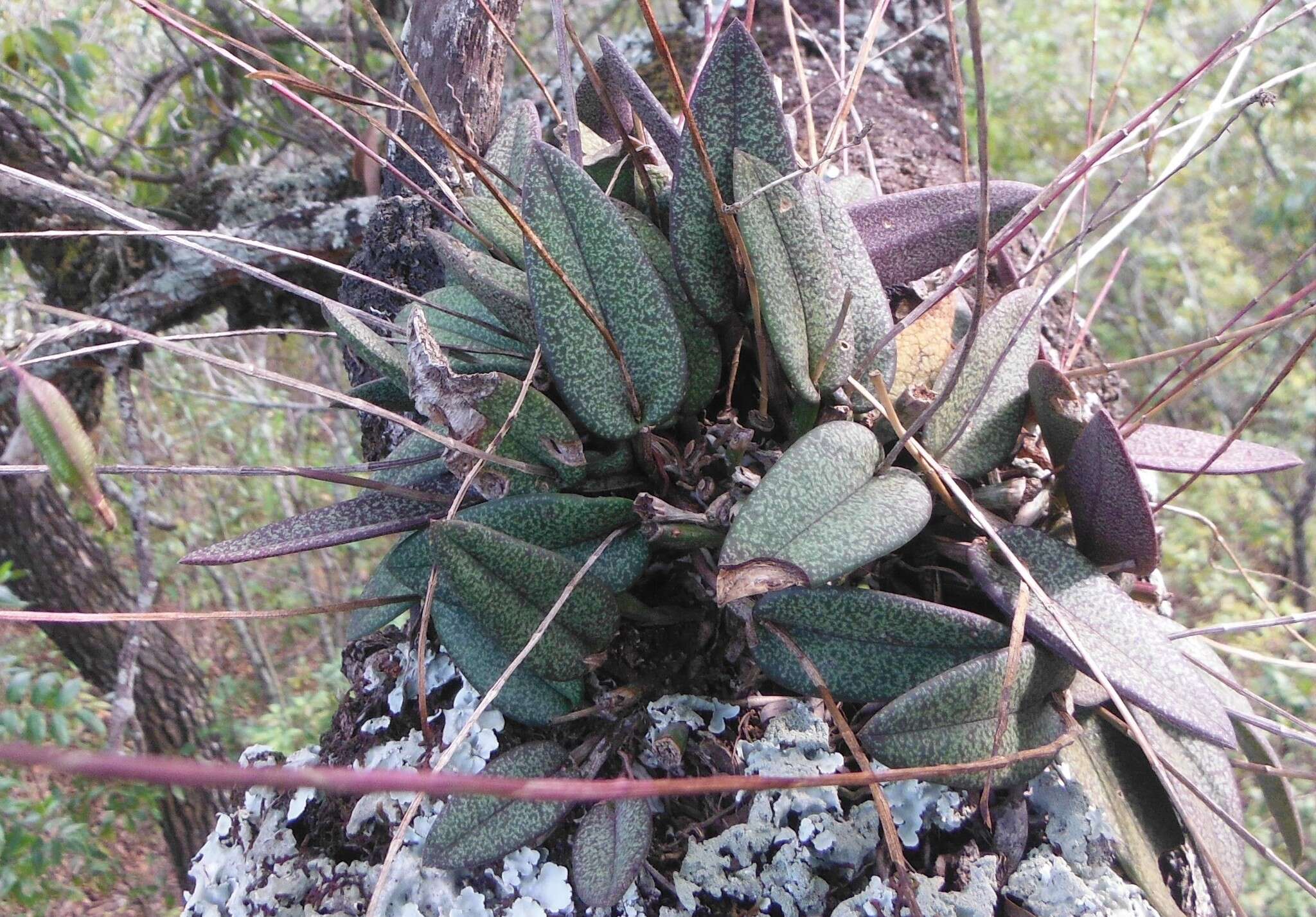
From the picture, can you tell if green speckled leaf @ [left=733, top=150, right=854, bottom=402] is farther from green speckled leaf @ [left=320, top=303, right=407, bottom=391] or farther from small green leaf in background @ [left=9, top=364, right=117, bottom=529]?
small green leaf in background @ [left=9, top=364, right=117, bottom=529]

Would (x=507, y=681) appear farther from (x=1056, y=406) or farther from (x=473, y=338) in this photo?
(x=1056, y=406)

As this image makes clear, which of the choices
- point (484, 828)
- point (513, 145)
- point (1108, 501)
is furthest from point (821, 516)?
point (513, 145)

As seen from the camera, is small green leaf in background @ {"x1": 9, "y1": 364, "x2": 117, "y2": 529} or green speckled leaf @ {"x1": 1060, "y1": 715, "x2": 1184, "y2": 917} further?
green speckled leaf @ {"x1": 1060, "y1": 715, "x2": 1184, "y2": 917}

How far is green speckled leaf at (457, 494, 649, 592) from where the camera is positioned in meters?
0.58

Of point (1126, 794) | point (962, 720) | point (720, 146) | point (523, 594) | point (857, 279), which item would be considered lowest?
point (1126, 794)

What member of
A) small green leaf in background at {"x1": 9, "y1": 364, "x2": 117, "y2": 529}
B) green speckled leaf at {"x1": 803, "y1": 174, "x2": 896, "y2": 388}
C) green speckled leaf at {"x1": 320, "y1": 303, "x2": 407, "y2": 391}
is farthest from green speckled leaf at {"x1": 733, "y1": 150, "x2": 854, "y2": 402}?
small green leaf in background at {"x1": 9, "y1": 364, "x2": 117, "y2": 529}

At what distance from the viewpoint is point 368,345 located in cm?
59

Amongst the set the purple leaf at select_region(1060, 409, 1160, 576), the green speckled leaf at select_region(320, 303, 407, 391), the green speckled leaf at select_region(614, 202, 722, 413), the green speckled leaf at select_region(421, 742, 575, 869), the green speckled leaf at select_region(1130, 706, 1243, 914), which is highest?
the green speckled leaf at select_region(320, 303, 407, 391)

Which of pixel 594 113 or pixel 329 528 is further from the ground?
pixel 594 113

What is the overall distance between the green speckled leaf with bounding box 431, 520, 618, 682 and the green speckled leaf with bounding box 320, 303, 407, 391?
137 mm

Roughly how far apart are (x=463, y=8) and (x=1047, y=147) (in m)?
2.93

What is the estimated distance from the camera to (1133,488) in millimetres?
530

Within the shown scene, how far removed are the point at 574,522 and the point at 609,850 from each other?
0.67 ft

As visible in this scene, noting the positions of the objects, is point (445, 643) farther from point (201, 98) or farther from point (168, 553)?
point (168, 553)
